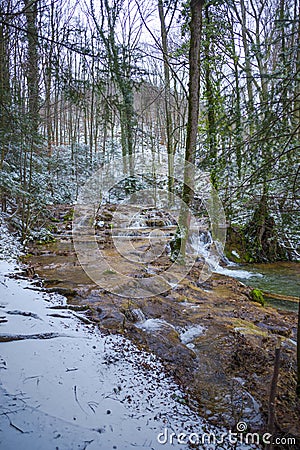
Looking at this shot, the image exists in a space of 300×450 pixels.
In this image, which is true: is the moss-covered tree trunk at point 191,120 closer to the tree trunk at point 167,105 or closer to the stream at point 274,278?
the stream at point 274,278

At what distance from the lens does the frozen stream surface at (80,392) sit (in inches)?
85.0

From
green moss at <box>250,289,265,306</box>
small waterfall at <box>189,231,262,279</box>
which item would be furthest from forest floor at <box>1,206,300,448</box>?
small waterfall at <box>189,231,262,279</box>

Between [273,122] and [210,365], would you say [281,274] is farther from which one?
[273,122]

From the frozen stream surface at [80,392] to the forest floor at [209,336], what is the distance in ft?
0.77

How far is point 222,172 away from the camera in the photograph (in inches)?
169

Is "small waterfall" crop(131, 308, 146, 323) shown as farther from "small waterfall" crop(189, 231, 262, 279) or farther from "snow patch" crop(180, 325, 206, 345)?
"small waterfall" crop(189, 231, 262, 279)

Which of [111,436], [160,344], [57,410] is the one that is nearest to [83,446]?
[111,436]

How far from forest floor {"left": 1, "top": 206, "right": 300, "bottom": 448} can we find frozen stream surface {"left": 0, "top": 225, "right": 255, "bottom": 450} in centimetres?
24

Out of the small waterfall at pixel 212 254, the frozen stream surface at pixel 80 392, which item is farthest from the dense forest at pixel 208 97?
the frozen stream surface at pixel 80 392

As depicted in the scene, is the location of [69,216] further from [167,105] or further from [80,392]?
[80,392]

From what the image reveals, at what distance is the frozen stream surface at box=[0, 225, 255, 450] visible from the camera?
216cm

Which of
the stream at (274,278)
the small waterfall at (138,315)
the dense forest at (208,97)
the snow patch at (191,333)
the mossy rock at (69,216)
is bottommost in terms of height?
the stream at (274,278)

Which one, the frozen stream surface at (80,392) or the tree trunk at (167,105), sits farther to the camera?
the tree trunk at (167,105)

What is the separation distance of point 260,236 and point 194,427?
7866 mm
